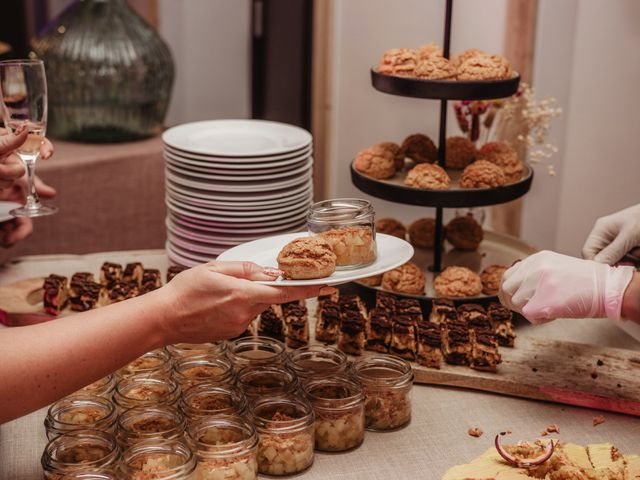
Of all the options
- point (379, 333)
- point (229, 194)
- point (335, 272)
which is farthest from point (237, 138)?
point (335, 272)

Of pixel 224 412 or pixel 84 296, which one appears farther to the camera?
pixel 84 296

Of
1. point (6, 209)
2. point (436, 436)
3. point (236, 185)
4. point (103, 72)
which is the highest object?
point (103, 72)

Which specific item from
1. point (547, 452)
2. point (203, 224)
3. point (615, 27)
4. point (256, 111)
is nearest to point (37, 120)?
point (203, 224)

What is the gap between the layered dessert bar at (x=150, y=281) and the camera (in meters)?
2.10

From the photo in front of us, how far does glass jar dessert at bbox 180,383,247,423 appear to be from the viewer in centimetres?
150

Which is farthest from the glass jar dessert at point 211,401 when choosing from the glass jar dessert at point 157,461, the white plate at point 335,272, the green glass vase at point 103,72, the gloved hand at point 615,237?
the green glass vase at point 103,72

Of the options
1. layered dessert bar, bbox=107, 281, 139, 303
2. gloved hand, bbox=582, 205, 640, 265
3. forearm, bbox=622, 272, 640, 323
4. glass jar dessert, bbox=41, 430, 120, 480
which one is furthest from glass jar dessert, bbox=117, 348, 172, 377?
gloved hand, bbox=582, 205, 640, 265

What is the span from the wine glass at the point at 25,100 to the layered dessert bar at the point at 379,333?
919 mm

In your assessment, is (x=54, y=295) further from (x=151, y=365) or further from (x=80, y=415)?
(x=80, y=415)

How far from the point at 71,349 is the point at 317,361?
55cm

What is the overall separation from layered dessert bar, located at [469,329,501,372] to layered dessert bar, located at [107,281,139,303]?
84cm

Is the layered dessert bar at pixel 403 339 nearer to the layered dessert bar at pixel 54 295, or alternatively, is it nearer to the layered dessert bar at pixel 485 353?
the layered dessert bar at pixel 485 353

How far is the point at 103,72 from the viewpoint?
324 centimetres

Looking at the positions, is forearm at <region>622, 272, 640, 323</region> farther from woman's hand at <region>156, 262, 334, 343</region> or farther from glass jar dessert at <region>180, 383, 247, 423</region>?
glass jar dessert at <region>180, 383, 247, 423</region>
